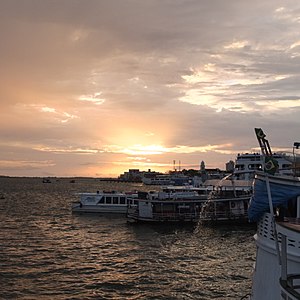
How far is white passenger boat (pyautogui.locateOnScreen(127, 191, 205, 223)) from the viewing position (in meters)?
52.3

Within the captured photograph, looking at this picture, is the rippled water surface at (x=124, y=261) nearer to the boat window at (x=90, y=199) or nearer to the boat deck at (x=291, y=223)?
the boat deck at (x=291, y=223)

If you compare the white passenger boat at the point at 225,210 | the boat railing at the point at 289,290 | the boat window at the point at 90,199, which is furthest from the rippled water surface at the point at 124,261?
the boat window at the point at 90,199

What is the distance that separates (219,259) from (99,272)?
31.0 feet

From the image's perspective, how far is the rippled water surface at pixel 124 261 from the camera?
76.6ft

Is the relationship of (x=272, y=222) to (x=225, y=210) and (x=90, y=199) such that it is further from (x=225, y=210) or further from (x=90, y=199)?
(x=90, y=199)

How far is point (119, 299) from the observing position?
2219cm

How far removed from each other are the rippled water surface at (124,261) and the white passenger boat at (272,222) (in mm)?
10838

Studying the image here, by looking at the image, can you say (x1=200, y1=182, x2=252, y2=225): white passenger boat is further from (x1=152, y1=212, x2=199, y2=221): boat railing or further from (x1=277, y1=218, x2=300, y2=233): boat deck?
(x1=277, y1=218, x2=300, y2=233): boat deck

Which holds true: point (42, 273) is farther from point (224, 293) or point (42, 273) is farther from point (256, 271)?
point (256, 271)

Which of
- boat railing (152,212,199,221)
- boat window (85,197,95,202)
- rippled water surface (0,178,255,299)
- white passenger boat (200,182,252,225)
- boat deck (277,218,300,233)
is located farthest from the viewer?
boat window (85,197,95,202)

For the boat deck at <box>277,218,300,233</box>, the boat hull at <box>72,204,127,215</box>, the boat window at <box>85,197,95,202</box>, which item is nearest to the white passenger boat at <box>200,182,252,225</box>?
the boat hull at <box>72,204,127,215</box>

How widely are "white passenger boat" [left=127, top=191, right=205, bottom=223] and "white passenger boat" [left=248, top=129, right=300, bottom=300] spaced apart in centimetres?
3953

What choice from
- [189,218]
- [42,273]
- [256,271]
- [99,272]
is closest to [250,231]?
[189,218]

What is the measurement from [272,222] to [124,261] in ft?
70.6
